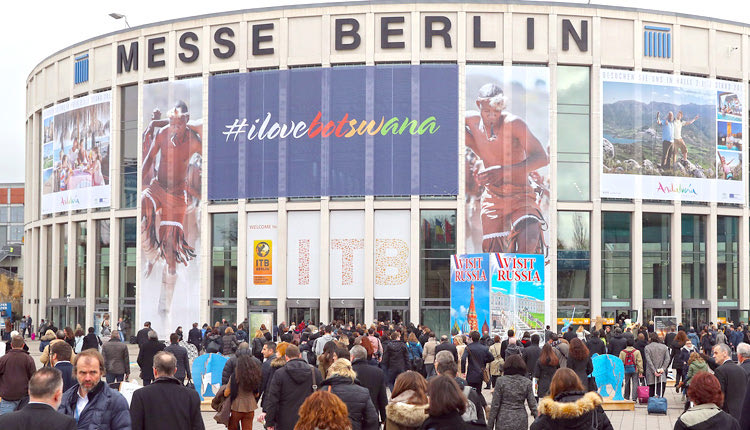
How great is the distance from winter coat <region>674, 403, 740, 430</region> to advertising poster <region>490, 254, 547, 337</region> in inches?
922

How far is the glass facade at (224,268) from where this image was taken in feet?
179

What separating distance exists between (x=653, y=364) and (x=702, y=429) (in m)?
16.0

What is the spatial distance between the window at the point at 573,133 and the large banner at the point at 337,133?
5.61 m

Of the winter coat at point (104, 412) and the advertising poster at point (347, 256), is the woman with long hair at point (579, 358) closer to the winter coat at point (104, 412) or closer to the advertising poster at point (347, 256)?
the winter coat at point (104, 412)

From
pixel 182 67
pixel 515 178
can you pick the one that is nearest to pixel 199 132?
pixel 182 67

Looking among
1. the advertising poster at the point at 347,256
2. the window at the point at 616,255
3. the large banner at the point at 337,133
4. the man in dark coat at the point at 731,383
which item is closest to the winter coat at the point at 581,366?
the man in dark coat at the point at 731,383

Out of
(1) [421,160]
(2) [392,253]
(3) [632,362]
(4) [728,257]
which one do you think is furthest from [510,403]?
(4) [728,257]

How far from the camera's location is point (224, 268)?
5481 centimetres

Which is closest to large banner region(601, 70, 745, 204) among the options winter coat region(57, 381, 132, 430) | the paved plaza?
the paved plaza

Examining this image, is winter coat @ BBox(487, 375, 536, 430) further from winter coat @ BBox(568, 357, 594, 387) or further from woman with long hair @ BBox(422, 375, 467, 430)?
winter coat @ BBox(568, 357, 594, 387)

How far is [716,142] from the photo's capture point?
2174 inches

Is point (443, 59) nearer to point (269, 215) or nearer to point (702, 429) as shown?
point (269, 215)

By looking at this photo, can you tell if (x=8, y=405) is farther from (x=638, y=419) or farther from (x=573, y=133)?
(x=573, y=133)

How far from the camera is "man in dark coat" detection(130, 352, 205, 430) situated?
971 centimetres
